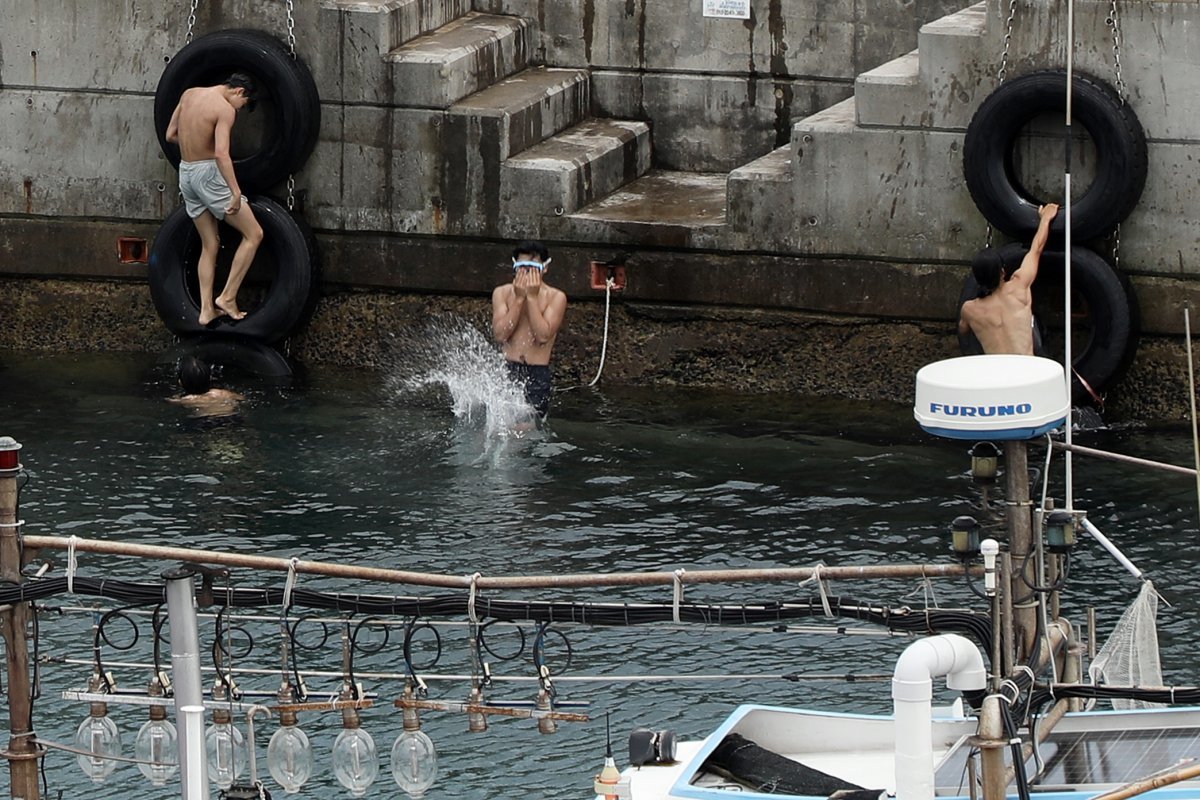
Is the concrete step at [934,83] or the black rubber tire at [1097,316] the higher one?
the concrete step at [934,83]

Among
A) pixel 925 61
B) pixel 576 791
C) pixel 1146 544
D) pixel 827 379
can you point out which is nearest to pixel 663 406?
pixel 827 379

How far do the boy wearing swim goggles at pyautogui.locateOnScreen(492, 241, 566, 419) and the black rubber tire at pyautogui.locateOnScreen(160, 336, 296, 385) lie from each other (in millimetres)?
2176

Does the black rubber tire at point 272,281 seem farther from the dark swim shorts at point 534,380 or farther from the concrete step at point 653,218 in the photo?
the dark swim shorts at point 534,380

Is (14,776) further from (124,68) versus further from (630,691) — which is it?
(124,68)

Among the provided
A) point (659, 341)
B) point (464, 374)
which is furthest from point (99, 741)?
point (659, 341)

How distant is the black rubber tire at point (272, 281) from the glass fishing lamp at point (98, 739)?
8.71 metres

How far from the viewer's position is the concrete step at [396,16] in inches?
646

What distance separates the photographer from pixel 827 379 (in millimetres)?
16016

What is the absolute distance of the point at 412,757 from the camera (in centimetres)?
783

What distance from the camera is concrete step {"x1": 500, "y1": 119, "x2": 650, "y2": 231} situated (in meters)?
16.3

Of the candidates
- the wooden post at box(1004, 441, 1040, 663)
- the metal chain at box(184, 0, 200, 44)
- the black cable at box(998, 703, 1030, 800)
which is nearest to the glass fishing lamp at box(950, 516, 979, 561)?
the wooden post at box(1004, 441, 1040, 663)

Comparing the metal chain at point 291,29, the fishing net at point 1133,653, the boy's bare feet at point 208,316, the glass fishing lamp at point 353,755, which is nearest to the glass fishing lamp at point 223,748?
the glass fishing lamp at point 353,755

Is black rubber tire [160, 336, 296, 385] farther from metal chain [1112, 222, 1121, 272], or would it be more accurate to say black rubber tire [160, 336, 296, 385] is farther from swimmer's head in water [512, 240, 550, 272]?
metal chain [1112, 222, 1121, 272]

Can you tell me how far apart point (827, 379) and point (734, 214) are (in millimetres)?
1333
